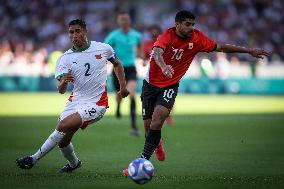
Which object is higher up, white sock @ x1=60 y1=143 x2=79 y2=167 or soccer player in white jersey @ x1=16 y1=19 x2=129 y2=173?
soccer player in white jersey @ x1=16 y1=19 x2=129 y2=173

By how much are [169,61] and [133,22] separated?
26.9 m

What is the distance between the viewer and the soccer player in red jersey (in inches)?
401

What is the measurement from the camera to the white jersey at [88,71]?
403 inches

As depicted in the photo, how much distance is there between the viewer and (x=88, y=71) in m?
10.3

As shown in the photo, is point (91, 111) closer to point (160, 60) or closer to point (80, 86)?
point (80, 86)

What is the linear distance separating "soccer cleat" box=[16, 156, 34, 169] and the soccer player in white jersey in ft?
0.41

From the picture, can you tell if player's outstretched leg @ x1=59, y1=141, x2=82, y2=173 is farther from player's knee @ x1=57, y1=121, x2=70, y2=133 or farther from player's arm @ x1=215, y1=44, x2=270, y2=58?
player's arm @ x1=215, y1=44, x2=270, y2=58

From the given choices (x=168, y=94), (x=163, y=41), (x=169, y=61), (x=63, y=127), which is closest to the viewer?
(x=63, y=127)

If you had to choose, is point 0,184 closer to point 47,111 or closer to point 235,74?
point 47,111

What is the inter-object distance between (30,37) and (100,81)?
2891 centimetres

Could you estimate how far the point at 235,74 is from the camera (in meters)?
33.3

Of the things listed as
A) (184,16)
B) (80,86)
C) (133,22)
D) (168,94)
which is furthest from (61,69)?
(133,22)

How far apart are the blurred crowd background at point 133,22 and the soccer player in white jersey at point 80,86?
2360 cm

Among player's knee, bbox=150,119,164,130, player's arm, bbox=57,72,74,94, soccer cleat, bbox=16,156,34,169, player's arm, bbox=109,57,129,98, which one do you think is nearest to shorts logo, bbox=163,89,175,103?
player's knee, bbox=150,119,164,130
